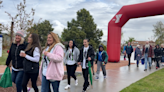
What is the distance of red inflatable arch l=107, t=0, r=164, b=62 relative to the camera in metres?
13.4

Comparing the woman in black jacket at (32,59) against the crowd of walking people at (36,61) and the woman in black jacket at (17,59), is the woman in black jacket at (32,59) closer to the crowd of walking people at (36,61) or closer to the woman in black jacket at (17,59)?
the crowd of walking people at (36,61)

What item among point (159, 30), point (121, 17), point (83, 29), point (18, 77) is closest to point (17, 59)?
point (18, 77)

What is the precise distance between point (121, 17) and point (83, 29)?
1106 inches

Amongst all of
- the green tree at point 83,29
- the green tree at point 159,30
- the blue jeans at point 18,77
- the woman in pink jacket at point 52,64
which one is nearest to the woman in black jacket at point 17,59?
the blue jeans at point 18,77

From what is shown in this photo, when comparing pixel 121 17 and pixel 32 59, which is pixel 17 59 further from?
pixel 121 17

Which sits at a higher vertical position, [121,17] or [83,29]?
[83,29]

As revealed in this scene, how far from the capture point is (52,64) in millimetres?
3631

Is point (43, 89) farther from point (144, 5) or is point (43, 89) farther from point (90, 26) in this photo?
point (90, 26)

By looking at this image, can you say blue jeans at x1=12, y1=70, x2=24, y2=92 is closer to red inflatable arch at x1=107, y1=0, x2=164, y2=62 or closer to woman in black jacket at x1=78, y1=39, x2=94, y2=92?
woman in black jacket at x1=78, y1=39, x2=94, y2=92

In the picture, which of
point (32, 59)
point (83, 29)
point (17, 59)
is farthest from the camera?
point (83, 29)

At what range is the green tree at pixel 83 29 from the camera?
40906 millimetres

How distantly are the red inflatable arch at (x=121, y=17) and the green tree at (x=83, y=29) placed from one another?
24.7m

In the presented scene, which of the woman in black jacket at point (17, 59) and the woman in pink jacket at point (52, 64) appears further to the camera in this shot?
the woman in black jacket at point (17, 59)

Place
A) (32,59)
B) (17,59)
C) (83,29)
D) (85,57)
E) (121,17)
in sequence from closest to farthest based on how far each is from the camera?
(32,59) → (17,59) → (85,57) → (121,17) → (83,29)
